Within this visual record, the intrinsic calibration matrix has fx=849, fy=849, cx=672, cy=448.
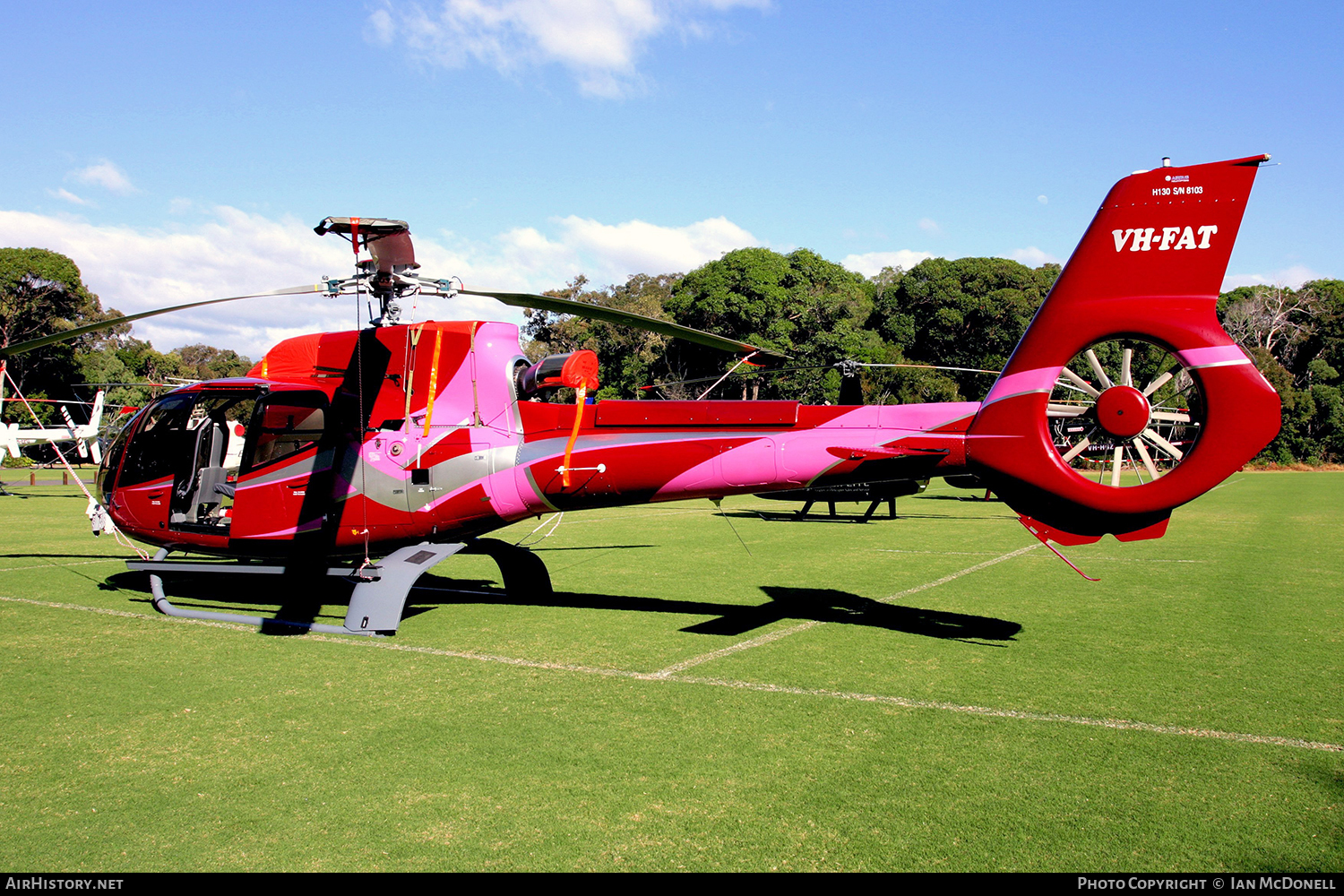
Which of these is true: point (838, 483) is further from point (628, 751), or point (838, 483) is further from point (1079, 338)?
point (628, 751)

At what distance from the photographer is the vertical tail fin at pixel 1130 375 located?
649cm

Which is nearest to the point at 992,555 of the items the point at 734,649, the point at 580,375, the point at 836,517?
the point at 836,517

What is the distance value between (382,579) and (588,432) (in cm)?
262

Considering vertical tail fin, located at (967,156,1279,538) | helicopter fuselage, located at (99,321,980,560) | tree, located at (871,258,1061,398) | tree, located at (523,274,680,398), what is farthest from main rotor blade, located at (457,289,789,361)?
tree, located at (871,258,1061,398)

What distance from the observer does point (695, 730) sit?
5.80 metres

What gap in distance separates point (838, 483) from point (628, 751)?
3.73m

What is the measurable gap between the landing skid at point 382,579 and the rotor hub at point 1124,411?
6499 millimetres

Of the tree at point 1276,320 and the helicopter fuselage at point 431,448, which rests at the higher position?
the tree at point 1276,320

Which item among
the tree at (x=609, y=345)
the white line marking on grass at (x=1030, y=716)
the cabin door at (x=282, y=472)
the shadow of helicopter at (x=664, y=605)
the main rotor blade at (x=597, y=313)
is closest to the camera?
the white line marking on grass at (x=1030, y=716)

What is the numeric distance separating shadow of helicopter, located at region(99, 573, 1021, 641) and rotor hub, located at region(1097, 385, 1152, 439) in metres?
2.55

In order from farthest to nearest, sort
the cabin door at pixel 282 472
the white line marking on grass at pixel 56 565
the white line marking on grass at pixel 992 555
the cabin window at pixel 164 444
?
the white line marking on grass at pixel 992 555 < the white line marking on grass at pixel 56 565 < the cabin window at pixel 164 444 < the cabin door at pixel 282 472

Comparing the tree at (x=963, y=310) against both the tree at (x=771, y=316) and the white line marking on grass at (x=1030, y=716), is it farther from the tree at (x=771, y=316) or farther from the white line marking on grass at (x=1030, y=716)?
the white line marking on grass at (x=1030, y=716)

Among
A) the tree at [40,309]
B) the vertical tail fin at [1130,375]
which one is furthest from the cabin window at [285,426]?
the tree at [40,309]

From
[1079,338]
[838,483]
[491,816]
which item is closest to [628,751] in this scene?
[491,816]
